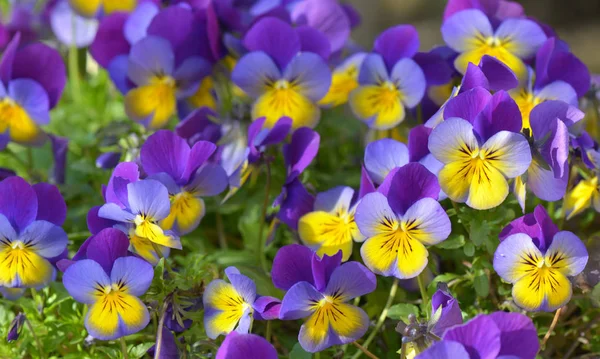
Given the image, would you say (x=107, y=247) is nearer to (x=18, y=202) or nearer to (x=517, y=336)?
(x=18, y=202)

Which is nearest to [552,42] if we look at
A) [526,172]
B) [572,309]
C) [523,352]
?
[526,172]

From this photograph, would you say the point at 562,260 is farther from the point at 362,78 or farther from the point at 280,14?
the point at 280,14

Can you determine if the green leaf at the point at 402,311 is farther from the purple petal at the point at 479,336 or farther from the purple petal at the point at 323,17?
the purple petal at the point at 323,17

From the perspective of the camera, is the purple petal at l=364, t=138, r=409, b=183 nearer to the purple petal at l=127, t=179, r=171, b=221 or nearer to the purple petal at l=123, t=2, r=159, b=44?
the purple petal at l=127, t=179, r=171, b=221

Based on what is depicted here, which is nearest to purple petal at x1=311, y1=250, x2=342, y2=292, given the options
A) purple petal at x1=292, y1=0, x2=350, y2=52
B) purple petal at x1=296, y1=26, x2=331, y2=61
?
purple petal at x1=296, y1=26, x2=331, y2=61

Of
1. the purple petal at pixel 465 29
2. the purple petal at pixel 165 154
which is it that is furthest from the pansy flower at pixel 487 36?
the purple petal at pixel 165 154
